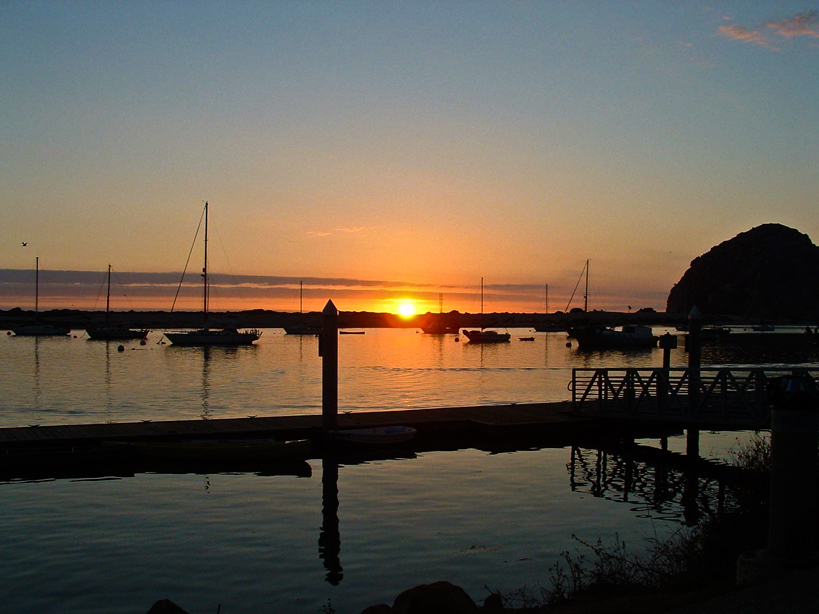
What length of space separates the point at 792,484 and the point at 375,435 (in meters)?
18.3

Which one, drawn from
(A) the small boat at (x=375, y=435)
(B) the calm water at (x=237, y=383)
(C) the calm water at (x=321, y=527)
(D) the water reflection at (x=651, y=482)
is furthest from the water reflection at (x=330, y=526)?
(B) the calm water at (x=237, y=383)

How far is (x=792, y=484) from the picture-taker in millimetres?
8328

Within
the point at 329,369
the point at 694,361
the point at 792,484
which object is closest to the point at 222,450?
the point at 329,369

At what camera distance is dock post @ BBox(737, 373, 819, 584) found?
27.2ft

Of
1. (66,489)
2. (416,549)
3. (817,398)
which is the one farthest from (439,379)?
(817,398)

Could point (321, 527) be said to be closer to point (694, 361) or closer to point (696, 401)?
point (696, 401)

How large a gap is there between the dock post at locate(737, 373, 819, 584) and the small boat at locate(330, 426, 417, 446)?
17864mm

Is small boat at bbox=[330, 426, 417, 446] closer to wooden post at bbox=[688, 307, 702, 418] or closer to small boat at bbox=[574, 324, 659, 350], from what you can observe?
wooden post at bbox=[688, 307, 702, 418]

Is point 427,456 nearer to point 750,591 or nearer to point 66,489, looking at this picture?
point 66,489

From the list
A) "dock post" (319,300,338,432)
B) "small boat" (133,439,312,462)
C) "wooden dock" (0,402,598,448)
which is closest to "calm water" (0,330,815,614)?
"small boat" (133,439,312,462)

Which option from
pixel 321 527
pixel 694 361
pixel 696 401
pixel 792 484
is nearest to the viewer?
pixel 792 484

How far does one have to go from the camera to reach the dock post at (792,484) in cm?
830

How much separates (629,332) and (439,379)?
2114 inches

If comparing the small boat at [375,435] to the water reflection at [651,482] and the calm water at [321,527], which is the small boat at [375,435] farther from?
the water reflection at [651,482]
